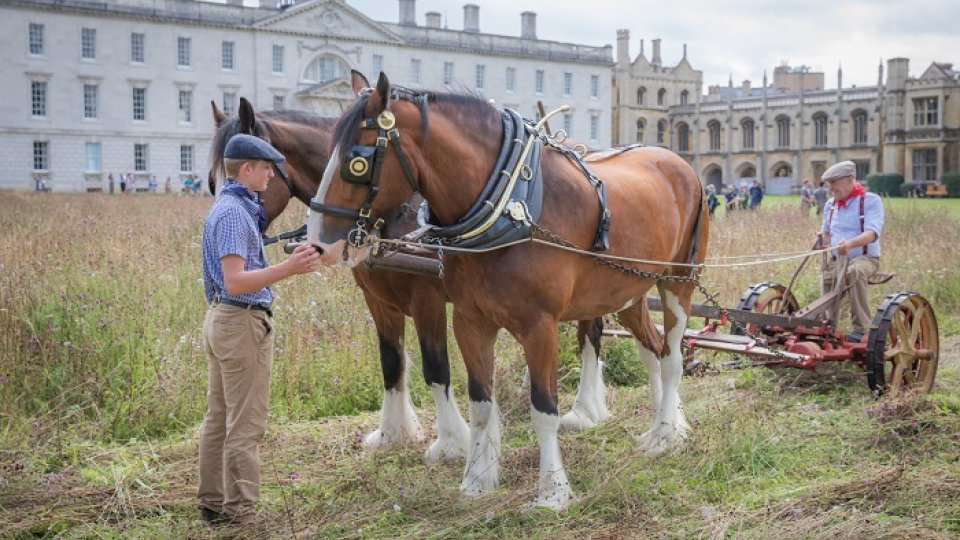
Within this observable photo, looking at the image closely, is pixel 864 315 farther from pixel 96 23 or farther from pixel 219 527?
pixel 96 23

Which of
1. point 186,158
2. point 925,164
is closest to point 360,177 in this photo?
point 186,158

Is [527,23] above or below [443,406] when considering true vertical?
above

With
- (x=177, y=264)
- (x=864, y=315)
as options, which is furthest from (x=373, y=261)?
(x=177, y=264)

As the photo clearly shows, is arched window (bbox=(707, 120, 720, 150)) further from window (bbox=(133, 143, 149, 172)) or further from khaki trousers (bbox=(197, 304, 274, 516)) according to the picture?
khaki trousers (bbox=(197, 304, 274, 516))

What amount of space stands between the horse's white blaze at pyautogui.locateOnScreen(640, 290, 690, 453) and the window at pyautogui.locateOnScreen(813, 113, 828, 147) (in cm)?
7702

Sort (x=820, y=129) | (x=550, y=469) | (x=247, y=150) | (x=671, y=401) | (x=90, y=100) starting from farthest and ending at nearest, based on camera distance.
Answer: (x=820, y=129) < (x=90, y=100) < (x=671, y=401) < (x=550, y=469) < (x=247, y=150)

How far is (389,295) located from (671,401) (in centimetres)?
205

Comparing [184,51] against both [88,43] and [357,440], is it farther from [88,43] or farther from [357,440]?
[357,440]

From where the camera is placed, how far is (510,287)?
4.78 m

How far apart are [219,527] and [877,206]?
6.04m

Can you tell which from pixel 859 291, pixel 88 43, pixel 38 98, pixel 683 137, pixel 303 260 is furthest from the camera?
pixel 683 137

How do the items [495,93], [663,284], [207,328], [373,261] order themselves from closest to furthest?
[207,328]
[373,261]
[663,284]
[495,93]

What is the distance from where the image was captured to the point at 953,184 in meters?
57.5

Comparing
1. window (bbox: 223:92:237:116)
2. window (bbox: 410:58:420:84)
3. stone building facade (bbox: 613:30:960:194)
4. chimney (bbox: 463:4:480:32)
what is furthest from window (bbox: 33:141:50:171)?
stone building facade (bbox: 613:30:960:194)
